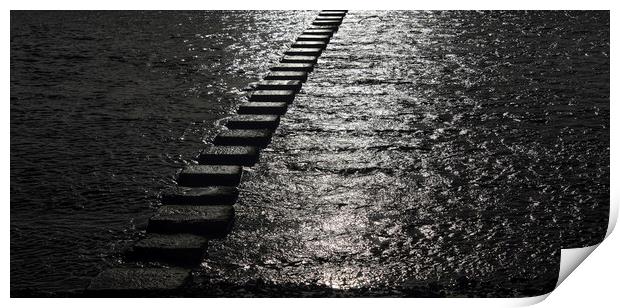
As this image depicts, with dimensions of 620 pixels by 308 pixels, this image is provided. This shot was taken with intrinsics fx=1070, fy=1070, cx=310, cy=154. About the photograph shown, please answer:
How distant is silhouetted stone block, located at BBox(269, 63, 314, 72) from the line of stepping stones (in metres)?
0.65

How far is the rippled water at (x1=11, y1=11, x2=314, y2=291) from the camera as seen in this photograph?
12.0 ft

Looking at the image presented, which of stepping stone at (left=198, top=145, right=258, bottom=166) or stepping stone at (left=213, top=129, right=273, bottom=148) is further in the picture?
stepping stone at (left=213, top=129, right=273, bottom=148)

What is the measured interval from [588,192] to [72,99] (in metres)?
2.90

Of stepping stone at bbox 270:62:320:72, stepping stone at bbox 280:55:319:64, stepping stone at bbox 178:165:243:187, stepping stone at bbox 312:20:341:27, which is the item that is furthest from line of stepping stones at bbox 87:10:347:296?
stepping stone at bbox 312:20:341:27

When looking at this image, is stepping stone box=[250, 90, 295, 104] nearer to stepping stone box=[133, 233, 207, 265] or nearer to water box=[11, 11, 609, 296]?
water box=[11, 11, 609, 296]

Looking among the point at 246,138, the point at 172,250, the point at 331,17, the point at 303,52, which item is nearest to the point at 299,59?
the point at 303,52

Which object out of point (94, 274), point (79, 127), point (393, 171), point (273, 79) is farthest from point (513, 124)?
point (94, 274)

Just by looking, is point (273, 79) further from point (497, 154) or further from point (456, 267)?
point (456, 267)

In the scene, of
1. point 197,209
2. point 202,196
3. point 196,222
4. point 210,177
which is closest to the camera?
point 196,222

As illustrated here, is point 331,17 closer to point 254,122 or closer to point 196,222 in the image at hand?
point 254,122

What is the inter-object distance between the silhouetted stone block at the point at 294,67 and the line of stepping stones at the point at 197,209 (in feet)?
2.13

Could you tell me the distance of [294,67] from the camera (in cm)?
650

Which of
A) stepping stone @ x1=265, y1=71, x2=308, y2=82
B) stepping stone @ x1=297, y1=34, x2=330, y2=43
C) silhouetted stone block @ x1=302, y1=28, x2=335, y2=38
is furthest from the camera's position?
A: silhouetted stone block @ x1=302, y1=28, x2=335, y2=38

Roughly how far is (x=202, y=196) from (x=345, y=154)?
0.88 m
